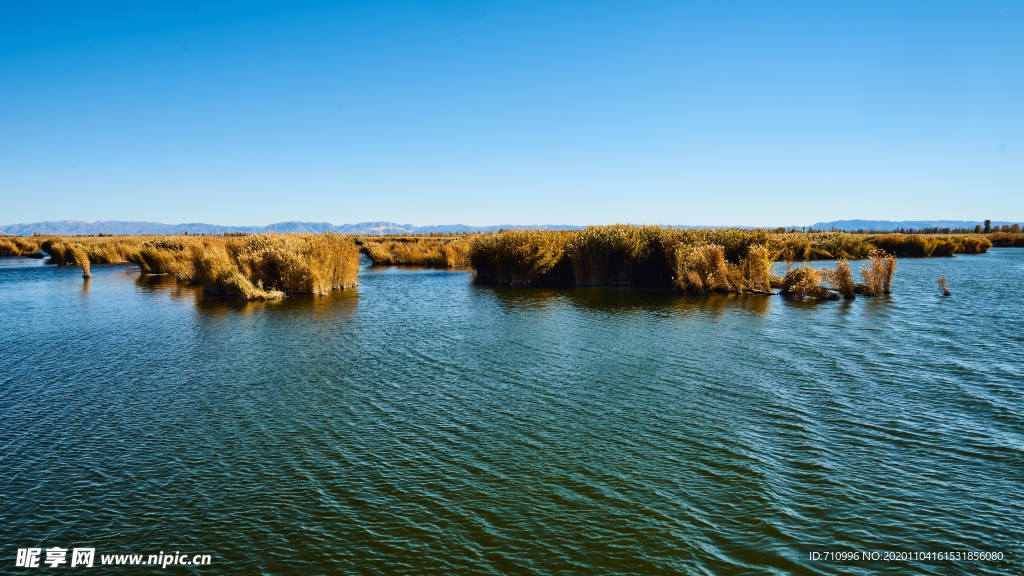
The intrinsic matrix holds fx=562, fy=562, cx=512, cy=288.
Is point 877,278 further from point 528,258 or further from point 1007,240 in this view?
point 1007,240

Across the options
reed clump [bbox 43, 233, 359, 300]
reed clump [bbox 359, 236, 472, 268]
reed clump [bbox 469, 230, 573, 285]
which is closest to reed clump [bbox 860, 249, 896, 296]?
reed clump [bbox 469, 230, 573, 285]

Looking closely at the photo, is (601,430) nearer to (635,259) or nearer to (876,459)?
(876,459)

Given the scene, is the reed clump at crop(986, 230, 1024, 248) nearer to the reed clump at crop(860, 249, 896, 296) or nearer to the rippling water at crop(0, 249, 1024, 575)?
the reed clump at crop(860, 249, 896, 296)

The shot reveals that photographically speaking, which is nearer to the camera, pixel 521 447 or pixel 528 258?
pixel 521 447

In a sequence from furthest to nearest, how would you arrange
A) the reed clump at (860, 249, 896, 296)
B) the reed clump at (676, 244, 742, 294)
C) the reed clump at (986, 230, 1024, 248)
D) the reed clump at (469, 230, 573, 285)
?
the reed clump at (986, 230, 1024, 248) < the reed clump at (469, 230, 573, 285) < the reed clump at (676, 244, 742, 294) < the reed clump at (860, 249, 896, 296)

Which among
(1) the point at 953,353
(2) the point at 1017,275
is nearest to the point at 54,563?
(1) the point at 953,353

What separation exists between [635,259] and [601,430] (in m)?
19.7

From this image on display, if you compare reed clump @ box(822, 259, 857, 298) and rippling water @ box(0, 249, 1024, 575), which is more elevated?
reed clump @ box(822, 259, 857, 298)

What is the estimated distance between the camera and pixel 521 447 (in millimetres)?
7895

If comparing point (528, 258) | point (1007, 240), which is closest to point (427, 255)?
point (528, 258)

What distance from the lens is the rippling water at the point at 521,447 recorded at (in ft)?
18.5

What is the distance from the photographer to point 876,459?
731 cm

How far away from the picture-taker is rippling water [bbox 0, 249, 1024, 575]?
5.65m

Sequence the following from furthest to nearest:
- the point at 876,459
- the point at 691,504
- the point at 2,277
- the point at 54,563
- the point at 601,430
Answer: the point at 2,277
the point at 601,430
the point at 876,459
the point at 691,504
the point at 54,563
